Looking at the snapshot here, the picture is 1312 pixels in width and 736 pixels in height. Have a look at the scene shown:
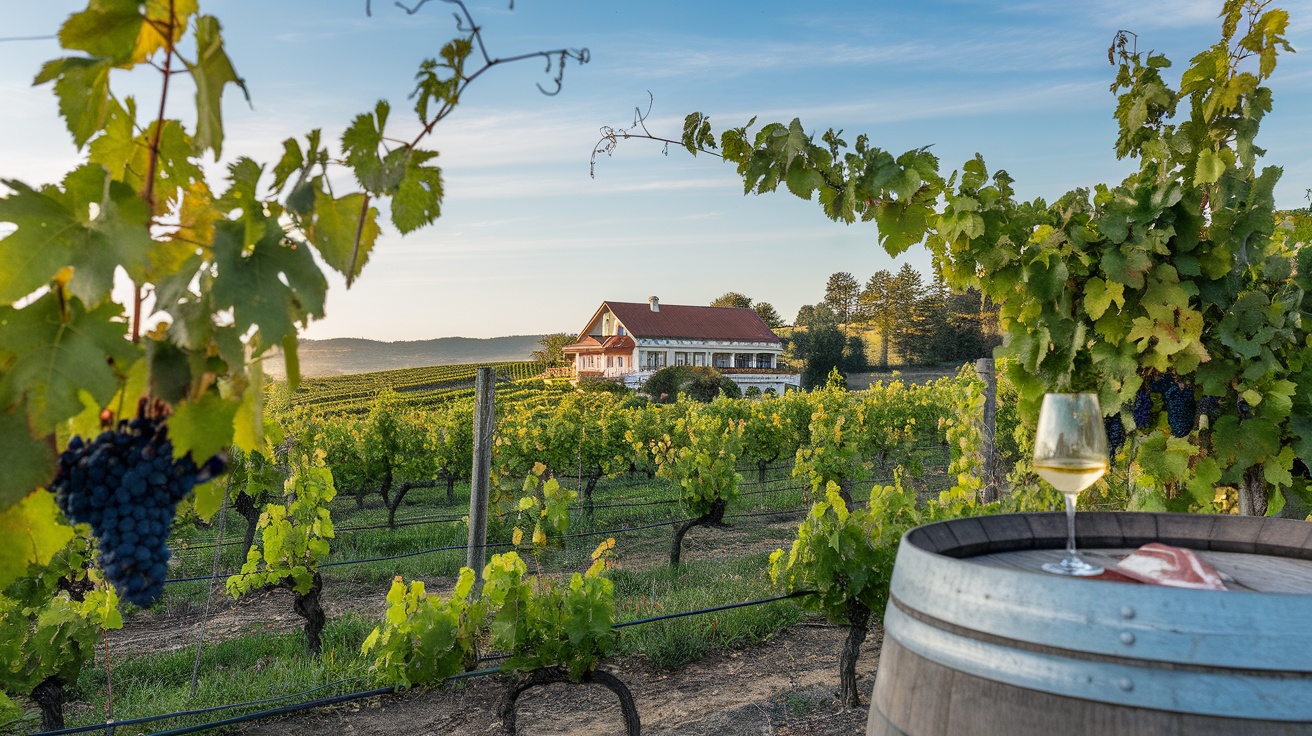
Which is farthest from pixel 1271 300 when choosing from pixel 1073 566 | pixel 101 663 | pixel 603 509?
pixel 603 509

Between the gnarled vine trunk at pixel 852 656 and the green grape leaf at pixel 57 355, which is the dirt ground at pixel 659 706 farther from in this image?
the green grape leaf at pixel 57 355

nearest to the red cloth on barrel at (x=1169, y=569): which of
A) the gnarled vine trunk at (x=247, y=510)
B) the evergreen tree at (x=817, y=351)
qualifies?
the gnarled vine trunk at (x=247, y=510)

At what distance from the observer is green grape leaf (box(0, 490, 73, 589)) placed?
38.9 inches

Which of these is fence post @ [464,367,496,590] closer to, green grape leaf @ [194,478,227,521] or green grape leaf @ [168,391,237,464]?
green grape leaf @ [194,478,227,521]

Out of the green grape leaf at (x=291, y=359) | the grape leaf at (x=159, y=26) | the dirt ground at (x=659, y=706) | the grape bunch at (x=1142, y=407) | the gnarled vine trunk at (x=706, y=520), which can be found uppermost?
the grape leaf at (x=159, y=26)

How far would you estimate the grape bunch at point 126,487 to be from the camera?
0.86 meters

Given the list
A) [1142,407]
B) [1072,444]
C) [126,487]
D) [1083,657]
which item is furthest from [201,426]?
[1142,407]

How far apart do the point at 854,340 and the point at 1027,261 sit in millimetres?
58734

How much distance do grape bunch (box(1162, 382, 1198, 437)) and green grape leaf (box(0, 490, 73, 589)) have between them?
3.45 metres

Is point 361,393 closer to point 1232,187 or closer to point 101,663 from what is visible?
point 101,663

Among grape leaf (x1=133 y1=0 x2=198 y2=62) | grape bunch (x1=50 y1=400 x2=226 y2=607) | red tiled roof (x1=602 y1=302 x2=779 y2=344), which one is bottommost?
grape bunch (x1=50 y1=400 x2=226 y2=607)

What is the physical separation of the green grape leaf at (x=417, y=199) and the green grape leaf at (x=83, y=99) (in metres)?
0.33

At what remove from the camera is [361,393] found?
147 feet

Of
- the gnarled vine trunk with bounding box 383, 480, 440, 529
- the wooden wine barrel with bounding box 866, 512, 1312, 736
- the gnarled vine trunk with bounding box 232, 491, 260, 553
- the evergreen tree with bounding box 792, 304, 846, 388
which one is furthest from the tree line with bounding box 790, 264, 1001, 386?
the wooden wine barrel with bounding box 866, 512, 1312, 736
